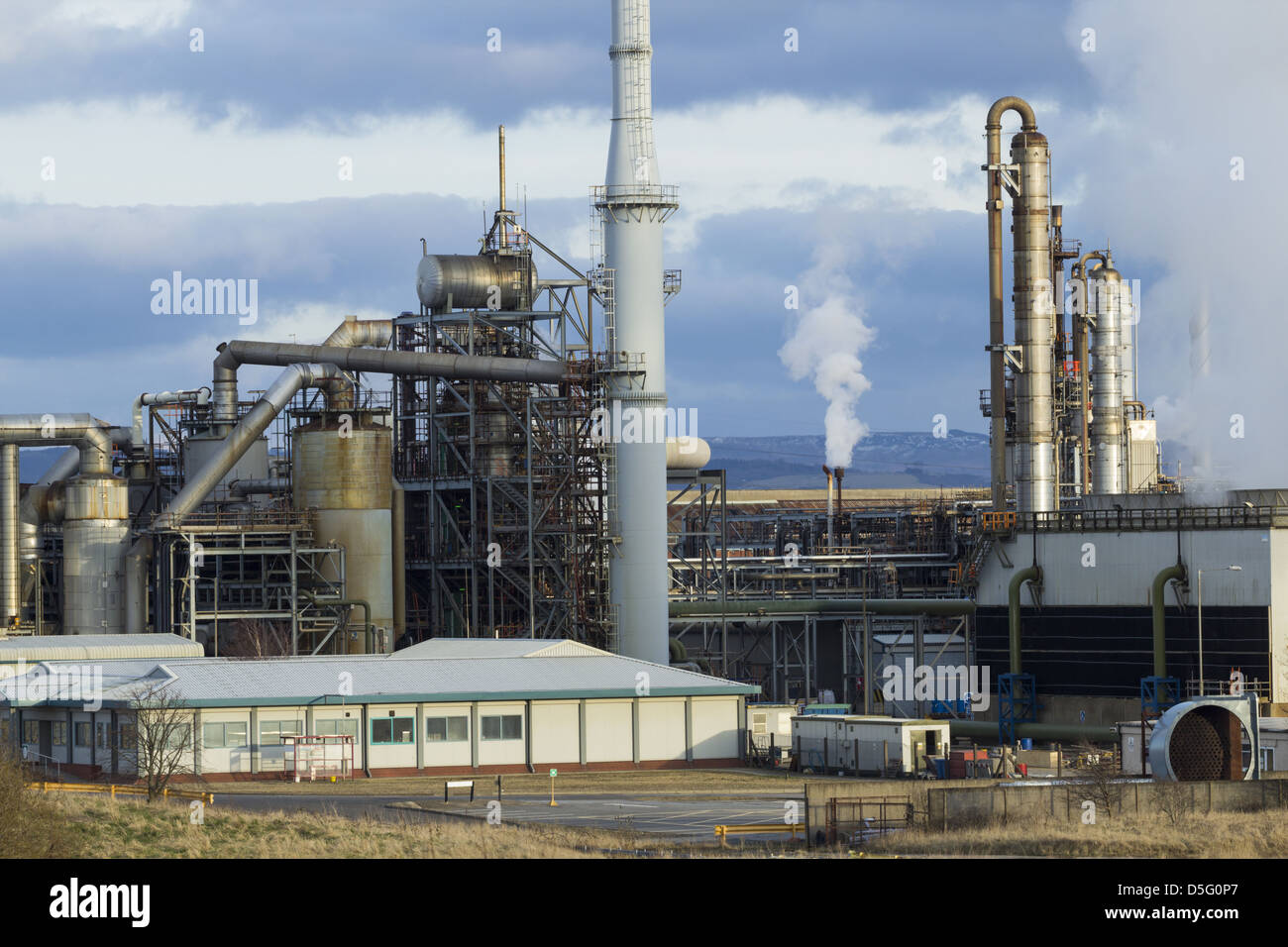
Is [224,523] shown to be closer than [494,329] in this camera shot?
Yes

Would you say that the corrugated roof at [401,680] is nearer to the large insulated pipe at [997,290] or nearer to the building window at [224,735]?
the building window at [224,735]

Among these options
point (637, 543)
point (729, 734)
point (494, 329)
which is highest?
point (494, 329)

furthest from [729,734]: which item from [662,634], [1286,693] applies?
[1286,693]

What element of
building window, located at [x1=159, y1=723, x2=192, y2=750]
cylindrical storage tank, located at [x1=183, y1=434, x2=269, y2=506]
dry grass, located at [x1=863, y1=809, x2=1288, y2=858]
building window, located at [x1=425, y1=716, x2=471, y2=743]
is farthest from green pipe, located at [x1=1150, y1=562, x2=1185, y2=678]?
cylindrical storage tank, located at [x1=183, y1=434, x2=269, y2=506]

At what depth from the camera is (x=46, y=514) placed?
8312 cm

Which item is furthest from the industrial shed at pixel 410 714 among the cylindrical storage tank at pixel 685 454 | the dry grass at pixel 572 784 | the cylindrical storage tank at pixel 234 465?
the cylindrical storage tank at pixel 685 454

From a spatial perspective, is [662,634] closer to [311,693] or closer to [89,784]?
[311,693]

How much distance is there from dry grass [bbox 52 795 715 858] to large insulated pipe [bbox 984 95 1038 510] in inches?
1710

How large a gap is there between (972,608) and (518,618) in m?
18.7

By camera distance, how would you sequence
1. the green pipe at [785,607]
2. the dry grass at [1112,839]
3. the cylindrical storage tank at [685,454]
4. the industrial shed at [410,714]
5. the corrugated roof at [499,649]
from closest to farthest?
the dry grass at [1112,839]
the industrial shed at [410,714]
the corrugated roof at [499,649]
the green pipe at [785,607]
the cylindrical storage tank at [685,454]

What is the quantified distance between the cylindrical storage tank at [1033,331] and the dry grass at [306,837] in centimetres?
4129

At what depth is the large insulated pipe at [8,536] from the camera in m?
80.7

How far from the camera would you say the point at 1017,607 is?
73250 millimetres
